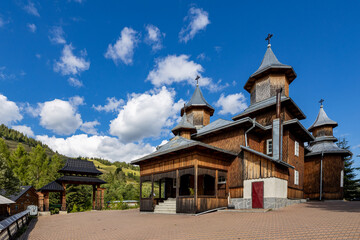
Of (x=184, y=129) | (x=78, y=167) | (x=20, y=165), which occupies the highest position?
(x=184, y=129)

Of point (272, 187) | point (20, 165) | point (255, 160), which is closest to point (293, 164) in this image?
point (255, 160)

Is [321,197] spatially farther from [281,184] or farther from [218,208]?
[218,208]

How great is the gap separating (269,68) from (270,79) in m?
1.09

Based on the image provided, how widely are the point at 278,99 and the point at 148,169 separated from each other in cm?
1240

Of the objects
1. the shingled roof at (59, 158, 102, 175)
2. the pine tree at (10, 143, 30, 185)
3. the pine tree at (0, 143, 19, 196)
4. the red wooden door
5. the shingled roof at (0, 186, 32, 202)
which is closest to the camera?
the red wooden door

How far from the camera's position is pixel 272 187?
1358cm

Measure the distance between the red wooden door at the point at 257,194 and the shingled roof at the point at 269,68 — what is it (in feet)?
36.4

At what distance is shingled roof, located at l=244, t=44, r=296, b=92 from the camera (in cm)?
1948

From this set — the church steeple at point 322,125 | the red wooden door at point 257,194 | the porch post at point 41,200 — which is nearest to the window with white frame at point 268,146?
the red wooden door at point 257,194

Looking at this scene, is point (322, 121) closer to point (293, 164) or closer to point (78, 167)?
point (293, 164)

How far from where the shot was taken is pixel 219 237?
6.76 metres

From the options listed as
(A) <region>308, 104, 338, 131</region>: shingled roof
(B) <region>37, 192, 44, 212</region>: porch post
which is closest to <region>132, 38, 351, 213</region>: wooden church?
(A) <region>308, 104, 338, 131</region>: shingled roof

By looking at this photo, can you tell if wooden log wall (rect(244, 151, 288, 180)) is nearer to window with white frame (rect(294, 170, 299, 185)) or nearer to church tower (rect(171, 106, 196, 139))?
window with white frame (rect(294, 170, 299, 185))

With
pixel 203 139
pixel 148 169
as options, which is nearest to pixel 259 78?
pixel 203 139
